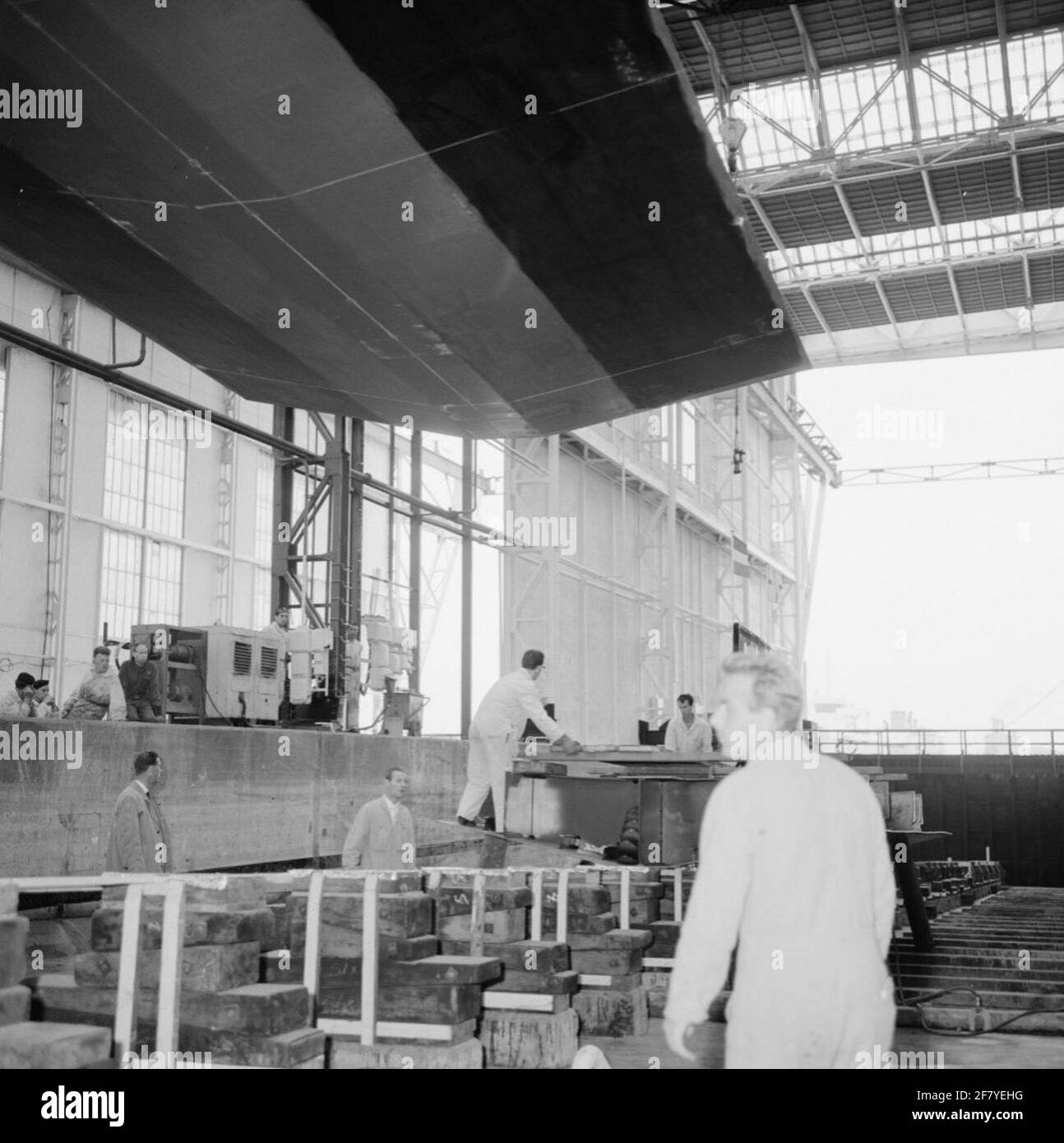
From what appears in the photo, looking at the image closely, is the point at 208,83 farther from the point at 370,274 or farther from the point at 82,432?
the point at 82,432

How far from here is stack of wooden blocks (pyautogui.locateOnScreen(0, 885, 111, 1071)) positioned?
3.34 meters

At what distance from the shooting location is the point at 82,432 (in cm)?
2212

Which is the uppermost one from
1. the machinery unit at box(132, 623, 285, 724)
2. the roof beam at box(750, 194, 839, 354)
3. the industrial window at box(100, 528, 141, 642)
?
the roof beam at box(750, 194, 839, 354)

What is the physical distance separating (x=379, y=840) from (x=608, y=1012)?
404 centimetres

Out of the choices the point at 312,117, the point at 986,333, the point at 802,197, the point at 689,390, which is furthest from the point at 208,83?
the point at 986,333

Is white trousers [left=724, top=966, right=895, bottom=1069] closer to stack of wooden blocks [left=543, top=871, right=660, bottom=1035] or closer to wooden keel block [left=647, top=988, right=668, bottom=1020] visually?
stack of wooden blocks [left=543, top=871, right=660, bottom=1035]

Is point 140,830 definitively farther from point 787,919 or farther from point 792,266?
point 792,266

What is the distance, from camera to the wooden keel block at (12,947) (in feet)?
12.6

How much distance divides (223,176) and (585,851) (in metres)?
5.76

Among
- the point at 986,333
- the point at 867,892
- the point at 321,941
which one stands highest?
the point at 986,333

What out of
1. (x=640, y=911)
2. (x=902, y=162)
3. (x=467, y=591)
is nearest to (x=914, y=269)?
(x=902, y=162)

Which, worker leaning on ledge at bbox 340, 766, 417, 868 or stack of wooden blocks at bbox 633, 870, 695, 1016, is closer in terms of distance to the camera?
stack of wooden blocks at bbox 633, 870, 695, 1016

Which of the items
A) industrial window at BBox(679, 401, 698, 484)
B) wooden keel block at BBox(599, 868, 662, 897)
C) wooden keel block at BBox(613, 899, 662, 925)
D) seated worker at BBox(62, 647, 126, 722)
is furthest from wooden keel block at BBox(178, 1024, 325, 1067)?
industrial window at BBox(679, 401, 698, 484)

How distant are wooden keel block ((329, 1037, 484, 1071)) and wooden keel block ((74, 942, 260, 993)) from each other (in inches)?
25.9
